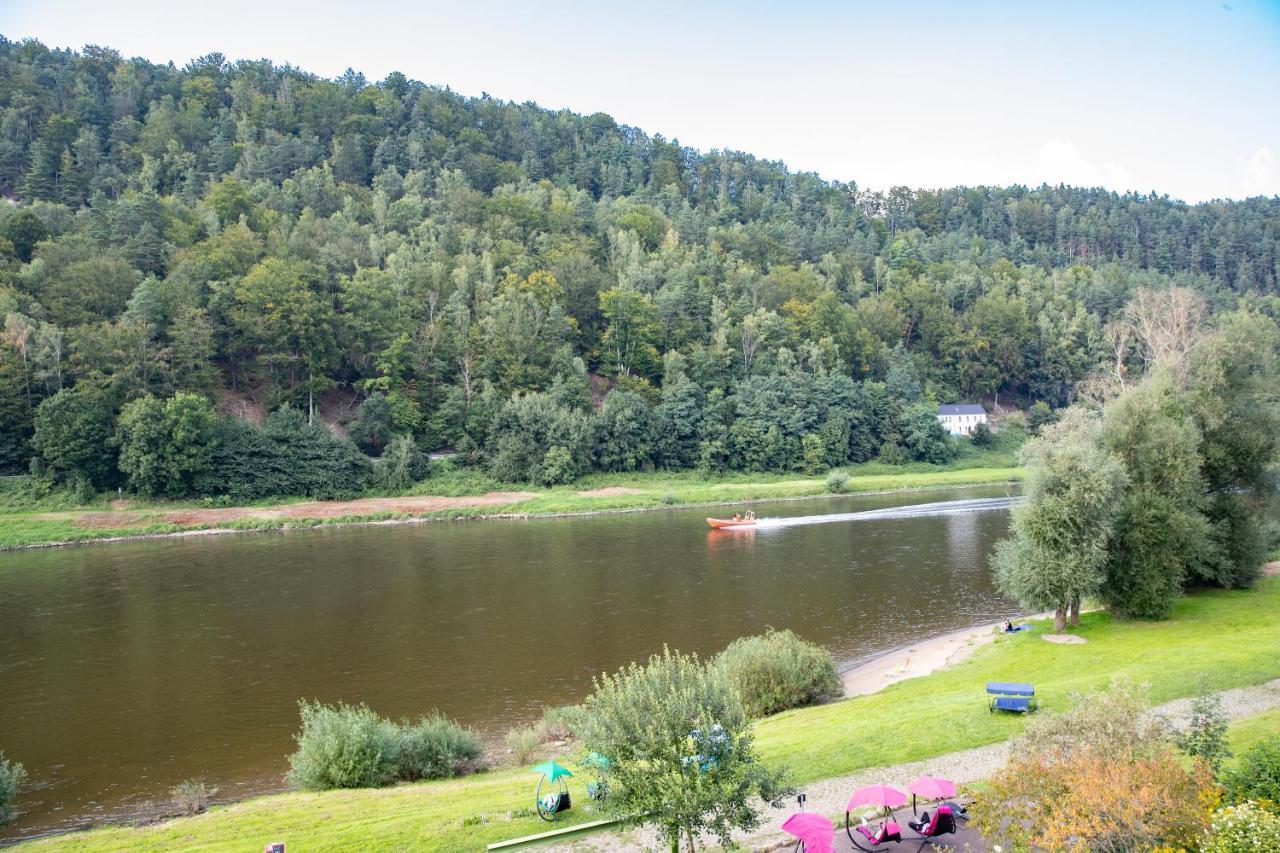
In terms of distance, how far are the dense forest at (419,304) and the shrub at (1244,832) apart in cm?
6844

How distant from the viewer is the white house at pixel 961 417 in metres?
105

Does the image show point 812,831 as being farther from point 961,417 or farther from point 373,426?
point 961,417

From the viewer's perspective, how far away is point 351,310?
3383 inches

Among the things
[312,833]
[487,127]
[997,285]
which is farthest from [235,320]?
[997,285]

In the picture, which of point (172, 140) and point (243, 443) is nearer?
point (243, 443)

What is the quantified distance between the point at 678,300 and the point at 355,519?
5357cm

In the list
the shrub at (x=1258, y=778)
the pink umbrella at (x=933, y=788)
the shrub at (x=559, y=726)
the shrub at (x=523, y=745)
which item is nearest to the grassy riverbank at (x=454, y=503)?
the shrub at (x=559, y=726)

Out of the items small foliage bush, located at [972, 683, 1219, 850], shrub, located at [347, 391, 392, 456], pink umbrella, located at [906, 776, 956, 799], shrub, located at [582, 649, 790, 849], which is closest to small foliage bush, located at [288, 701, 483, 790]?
shrub, located at [582, 649, 790, 849]

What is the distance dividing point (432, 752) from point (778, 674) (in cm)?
1065

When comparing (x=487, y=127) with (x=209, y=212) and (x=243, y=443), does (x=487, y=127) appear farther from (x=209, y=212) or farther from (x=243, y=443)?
(x=243, y=443)

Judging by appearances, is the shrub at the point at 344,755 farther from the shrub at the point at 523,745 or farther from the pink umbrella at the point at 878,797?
the pink umbrella at the point at 878,797

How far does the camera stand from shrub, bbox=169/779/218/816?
734 inches

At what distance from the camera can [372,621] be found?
36375 millimetres

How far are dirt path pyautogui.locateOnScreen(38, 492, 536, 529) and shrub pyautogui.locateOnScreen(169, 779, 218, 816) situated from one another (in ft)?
157
